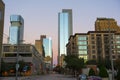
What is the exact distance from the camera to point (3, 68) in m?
112

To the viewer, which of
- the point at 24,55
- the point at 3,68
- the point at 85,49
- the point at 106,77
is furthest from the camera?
the point at 85,49

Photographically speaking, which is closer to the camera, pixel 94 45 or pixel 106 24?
pixel 106 24

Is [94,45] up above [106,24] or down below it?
below

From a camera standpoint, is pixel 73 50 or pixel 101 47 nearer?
pixel 101 47

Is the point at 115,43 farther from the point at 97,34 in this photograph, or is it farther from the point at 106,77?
the point at 106,77

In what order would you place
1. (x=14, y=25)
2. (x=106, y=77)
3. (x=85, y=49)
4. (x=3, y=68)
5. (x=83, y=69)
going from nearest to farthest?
(x=106, y=77), (x=14, y=25), (x=83, y=69), (x=3, y=68), (x=85, y=49)

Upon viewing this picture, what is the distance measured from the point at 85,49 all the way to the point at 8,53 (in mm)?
63294

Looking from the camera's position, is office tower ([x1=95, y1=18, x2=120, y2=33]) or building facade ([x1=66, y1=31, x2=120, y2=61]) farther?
building facade ([x1=66, y1=31, x2=120, y2=61])

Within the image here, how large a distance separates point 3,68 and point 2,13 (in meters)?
43.3

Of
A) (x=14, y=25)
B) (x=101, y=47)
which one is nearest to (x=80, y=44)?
(x=101, y=47)

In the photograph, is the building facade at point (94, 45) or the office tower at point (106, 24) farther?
the building facade at point (94, 45)

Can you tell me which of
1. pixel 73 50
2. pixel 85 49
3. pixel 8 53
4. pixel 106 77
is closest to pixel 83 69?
pixel 106 77

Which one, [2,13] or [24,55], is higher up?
[2,13]

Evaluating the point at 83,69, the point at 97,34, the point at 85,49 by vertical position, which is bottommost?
the point at 83,69
